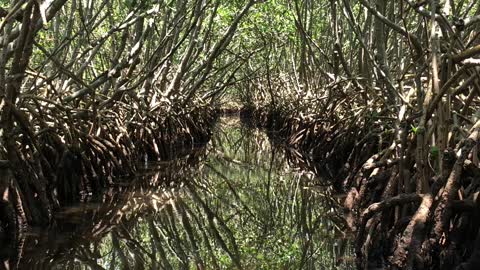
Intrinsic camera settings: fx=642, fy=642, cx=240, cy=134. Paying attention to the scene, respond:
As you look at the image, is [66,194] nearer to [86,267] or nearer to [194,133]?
[86,267]

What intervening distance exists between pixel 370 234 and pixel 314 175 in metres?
5.24

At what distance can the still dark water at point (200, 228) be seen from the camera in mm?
4969

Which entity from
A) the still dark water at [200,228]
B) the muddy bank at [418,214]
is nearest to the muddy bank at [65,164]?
the still dark water at [200,228]

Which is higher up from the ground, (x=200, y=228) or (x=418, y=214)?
(x=418, y=214)

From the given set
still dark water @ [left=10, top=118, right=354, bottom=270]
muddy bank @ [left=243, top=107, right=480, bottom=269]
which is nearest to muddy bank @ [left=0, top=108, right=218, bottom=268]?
still dark water @ [left=10, top=118, right=354, bottom=270]

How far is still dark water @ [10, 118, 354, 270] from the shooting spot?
4.97 meters

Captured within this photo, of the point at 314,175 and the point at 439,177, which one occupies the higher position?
the point at 439,177

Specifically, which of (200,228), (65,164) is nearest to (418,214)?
(200,228)

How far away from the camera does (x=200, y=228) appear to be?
6191mm

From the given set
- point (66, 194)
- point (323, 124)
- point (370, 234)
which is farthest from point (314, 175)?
point (370, 234)

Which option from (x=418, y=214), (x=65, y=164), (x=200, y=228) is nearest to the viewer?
(x=418, y=214)

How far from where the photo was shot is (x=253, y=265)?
488cm

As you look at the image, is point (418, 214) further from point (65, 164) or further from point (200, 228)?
point (65, 164)

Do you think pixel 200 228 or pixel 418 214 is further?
pixel 200 228
